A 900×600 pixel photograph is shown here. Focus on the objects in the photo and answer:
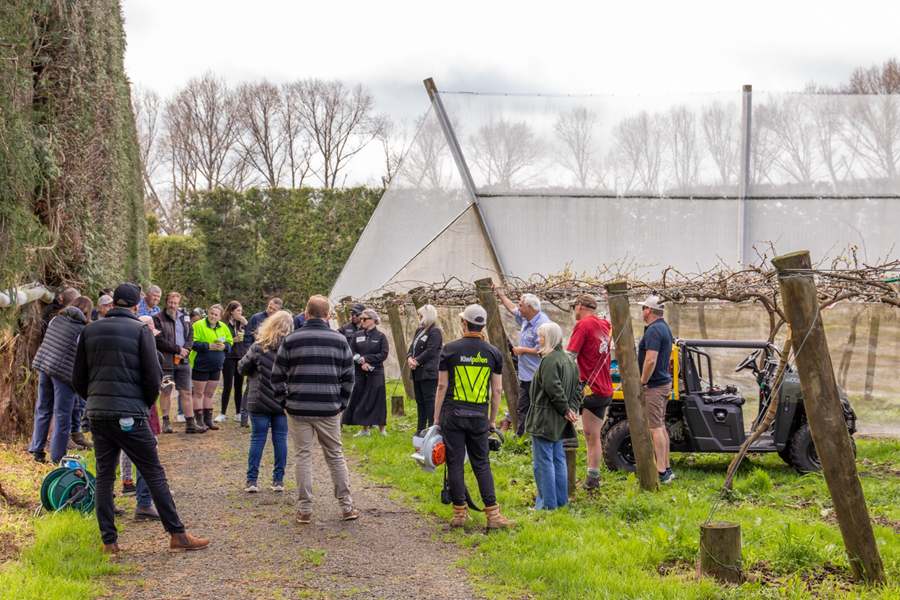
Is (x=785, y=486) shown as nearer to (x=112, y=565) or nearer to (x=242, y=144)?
(x=112, y=565)

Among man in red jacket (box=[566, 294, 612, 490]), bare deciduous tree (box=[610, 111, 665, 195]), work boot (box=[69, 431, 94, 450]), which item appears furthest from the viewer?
bare deciduous tree (box=[610, 111, 665, 195])

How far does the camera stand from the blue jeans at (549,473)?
728 centimetres

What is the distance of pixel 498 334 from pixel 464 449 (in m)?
4.28

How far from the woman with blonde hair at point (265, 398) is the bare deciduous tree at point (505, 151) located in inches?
469

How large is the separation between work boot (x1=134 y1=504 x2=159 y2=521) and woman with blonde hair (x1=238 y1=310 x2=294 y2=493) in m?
1.19

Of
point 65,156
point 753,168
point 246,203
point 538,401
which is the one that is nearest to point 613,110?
point 753,168

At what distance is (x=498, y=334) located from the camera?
1105 cm

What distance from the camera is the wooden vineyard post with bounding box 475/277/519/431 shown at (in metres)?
10.9

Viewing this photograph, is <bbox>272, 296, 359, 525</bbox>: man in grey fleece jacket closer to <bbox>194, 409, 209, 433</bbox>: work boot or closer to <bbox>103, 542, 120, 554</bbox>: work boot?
<bbox>103, 542, 120, 554</bbox>: work boot

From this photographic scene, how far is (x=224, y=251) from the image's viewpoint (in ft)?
101

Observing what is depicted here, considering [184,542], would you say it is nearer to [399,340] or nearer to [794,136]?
[399,340]

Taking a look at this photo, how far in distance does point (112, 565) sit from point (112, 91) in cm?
1103

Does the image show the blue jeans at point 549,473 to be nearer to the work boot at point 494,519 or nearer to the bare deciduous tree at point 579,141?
the work boot at point 494,519

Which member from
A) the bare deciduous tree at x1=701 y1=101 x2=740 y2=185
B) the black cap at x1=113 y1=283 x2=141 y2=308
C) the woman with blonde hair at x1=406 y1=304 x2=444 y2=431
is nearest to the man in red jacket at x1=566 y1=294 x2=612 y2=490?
the woman with blonde hair at x1=406 y1=304 x2=444 y2=431
